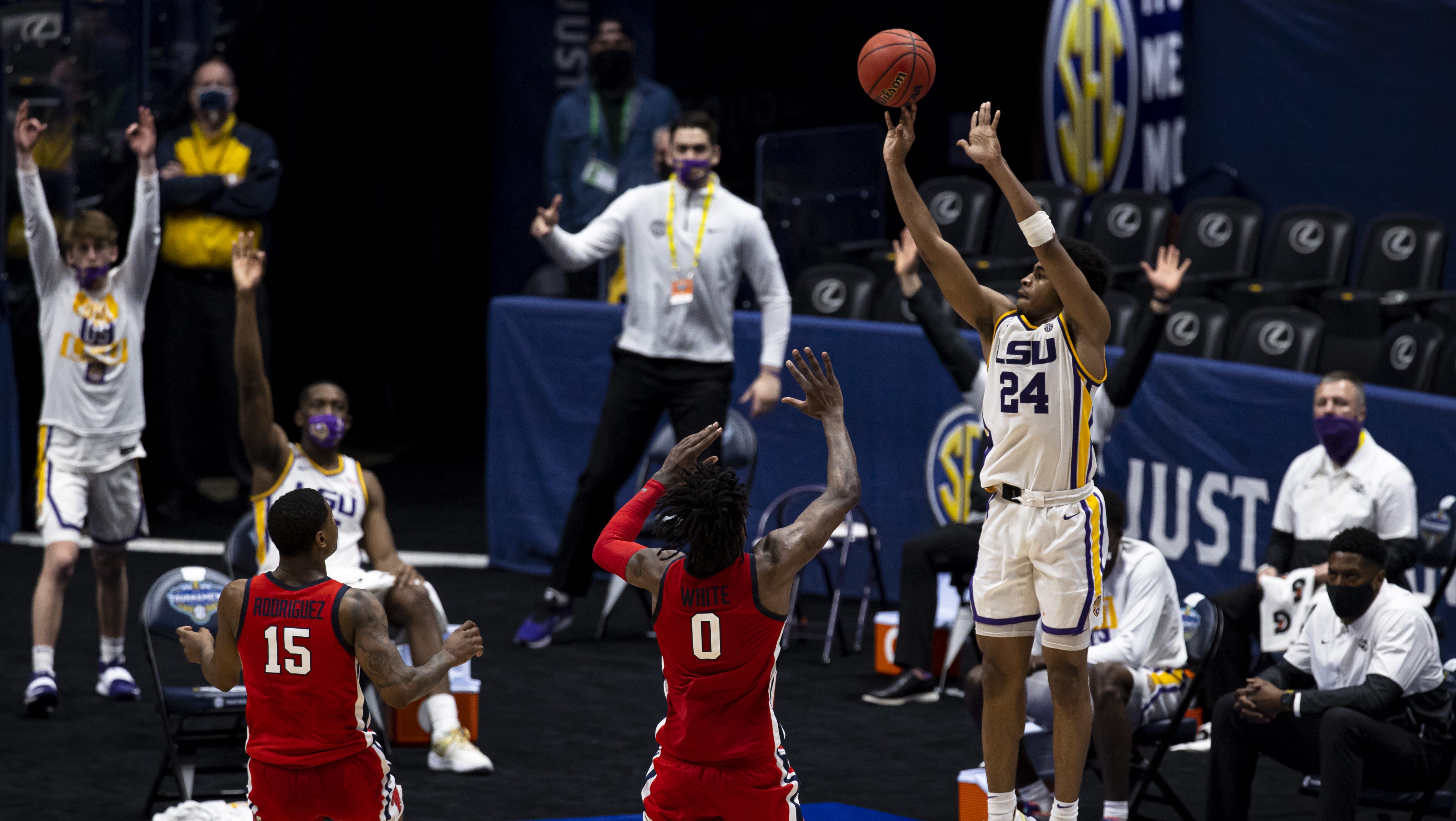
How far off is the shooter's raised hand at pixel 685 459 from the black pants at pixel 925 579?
134 inches

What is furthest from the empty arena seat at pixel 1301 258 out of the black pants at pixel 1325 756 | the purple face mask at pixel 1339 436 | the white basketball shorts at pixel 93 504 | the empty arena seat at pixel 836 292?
the white basketball shorts at pixel 93 504

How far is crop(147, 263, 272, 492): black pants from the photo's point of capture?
1162 cm

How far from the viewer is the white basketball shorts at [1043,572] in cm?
507

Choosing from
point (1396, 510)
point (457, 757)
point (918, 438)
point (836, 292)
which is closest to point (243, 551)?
point (457, 757)

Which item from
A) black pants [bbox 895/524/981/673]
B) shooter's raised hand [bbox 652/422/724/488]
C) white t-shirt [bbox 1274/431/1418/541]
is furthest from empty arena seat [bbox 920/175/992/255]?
shooter's raised hand [bbox 652/422/724/488]

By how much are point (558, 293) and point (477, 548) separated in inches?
77.8

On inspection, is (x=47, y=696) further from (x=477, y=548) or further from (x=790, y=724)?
(x=477, y=548)

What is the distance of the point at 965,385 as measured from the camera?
7727mm

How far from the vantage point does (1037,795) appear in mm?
6098

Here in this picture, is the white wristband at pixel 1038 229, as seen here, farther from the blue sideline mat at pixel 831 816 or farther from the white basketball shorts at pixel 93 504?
the white basketball shorts at pixel 93 504

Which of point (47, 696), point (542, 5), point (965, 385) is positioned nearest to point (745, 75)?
point (542, 5)

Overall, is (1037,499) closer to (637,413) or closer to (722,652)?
(722,652)

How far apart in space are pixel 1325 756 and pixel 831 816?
5.21 feet

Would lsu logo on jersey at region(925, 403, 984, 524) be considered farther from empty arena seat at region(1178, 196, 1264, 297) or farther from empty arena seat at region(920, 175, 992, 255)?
empty arena seat at region(920, 175, 992, 255)
